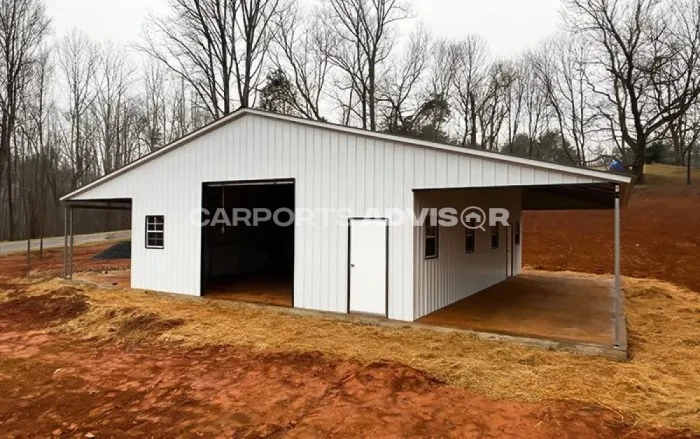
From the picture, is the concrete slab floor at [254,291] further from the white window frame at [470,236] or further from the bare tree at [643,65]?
the bare tree at [643,65]

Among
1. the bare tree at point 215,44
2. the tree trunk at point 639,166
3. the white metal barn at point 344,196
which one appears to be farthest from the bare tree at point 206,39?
the tree trunk at point 639,166

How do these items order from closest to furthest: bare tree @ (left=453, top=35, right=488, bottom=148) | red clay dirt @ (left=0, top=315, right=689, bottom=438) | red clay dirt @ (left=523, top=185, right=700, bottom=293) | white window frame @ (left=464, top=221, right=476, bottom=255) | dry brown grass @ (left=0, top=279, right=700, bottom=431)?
1. red clay dirt @ (left=0, top=315, right=689, bottom=438)
2. dry brown grass @ (left=0, top=279, right=700, bottom=431)
3. white window frame @ (left=464, top=221, right=476, bottom=255)
4. red clay dirt @ (left=523, top=185, right=700, bottom=293)
5. bare tree @ (left=453, top=35, right=488, bottom=148)

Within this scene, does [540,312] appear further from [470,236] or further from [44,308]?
[44,308]

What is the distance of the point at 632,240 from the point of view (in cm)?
1866

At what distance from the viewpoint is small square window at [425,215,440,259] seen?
8.20m

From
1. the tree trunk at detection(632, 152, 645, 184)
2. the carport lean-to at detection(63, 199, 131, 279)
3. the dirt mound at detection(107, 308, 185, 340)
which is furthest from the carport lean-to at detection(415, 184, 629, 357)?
the tree trunk at detection(632, 152, 645, 184)

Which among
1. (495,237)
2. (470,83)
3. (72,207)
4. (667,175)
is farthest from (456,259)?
(667,175)

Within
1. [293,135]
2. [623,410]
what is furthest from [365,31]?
[623,410]

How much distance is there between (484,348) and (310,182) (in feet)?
14.3

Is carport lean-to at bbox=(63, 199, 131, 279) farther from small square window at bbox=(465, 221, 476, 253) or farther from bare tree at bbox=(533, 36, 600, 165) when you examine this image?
bare tree at bbox=(533, 36, 600, 165)

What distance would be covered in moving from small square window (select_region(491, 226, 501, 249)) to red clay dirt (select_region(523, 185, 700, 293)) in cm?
515

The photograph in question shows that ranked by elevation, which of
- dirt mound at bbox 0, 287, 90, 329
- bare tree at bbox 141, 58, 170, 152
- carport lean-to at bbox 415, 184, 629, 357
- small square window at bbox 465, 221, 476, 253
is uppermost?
bare tree at bbox 141, 58, 170, 152

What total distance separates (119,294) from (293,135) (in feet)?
17.8

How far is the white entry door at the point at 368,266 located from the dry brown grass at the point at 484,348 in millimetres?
486
